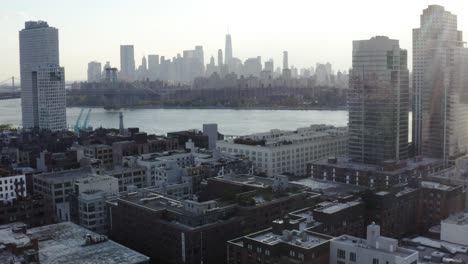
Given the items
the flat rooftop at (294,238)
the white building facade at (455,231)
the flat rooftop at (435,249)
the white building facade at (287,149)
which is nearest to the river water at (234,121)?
the white building facade at (287,149)

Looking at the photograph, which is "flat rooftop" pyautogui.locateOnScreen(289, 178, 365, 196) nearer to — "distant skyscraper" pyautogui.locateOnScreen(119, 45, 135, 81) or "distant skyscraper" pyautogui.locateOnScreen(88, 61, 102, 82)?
"distant skyscraper" pyautogui.locateOnScreen(119, 45, 135, 81)

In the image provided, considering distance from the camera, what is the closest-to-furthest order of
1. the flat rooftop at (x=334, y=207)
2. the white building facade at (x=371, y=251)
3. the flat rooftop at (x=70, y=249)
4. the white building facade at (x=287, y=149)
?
the white building facade at (x=371, y=251), the flat rooftop at (x=70, y=249), the flat rooftop at (x=334, y=207), the white building facade at (x=287, y=149)

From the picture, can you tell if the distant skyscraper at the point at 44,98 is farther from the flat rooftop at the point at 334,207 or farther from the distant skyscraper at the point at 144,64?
the distant skyscraper at the point at 144,64

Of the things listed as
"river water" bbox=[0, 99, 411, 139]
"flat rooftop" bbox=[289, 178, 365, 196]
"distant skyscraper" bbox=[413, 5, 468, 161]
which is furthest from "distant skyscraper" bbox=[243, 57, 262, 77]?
"flat rooftop" bbox=[289, 178, 365, 196]

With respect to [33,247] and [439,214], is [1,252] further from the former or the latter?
[439,214]

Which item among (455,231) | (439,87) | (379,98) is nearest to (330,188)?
(455,231)

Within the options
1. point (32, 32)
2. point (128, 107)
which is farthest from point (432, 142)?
point (128, 107)
